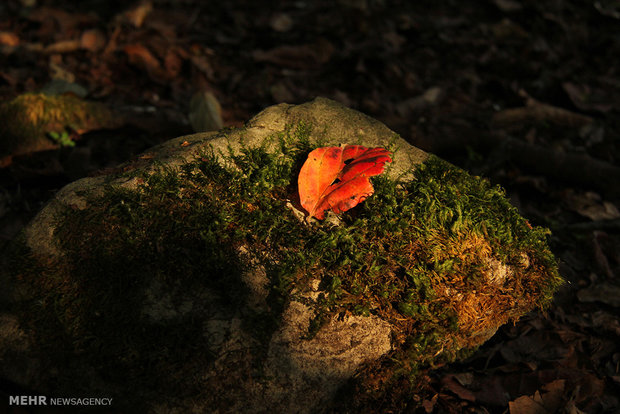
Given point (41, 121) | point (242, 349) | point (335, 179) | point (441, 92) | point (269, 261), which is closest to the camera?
point (242, 349)

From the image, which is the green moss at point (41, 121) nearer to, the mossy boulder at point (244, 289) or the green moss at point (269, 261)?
the mossy boulder at point (244, 289)

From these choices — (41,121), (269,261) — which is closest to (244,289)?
(269,261)

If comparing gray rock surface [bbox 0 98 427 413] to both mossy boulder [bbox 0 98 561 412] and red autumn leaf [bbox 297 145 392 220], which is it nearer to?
mossy boulder [bbox 0 98 561 412]

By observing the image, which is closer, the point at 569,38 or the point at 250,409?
the point at 250,409

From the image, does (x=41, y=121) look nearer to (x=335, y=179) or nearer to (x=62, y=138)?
(x=62, y=138)

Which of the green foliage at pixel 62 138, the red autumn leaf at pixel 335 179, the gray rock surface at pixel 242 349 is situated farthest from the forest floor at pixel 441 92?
the red autumn leaf at pixel 335 179

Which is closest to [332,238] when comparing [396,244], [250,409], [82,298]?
[396,244]

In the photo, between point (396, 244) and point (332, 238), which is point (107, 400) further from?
point (396, 244)

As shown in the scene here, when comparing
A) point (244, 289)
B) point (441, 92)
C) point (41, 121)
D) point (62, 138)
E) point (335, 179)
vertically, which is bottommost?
point (441, 92)
